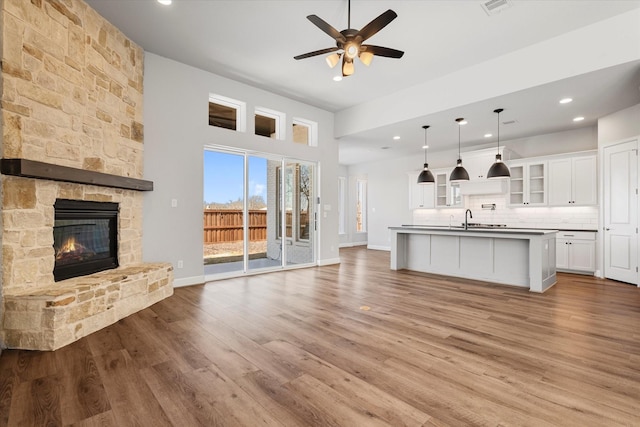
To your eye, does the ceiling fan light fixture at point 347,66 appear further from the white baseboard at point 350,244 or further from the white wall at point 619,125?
the white baseboard at point 350,244

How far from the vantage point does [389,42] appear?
4.16 meters

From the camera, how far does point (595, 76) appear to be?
402 centimetres

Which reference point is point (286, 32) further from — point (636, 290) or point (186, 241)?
point (636, 290)

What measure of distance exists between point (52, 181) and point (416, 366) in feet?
12.3

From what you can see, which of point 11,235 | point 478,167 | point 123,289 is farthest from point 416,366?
point 478,167

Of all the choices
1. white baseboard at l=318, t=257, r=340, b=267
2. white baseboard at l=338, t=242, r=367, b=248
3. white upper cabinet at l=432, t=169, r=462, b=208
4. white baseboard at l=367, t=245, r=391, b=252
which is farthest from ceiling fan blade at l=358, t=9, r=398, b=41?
white baseboard at l=338, t=242, r=367, b=248

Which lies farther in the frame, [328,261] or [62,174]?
[328,261]

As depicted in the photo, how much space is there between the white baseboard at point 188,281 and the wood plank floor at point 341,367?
2.65 feet

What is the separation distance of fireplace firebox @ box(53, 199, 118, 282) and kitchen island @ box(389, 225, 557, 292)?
495 centimetres

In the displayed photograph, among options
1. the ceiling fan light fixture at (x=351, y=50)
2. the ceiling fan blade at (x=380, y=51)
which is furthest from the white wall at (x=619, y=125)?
the ceiling fan light fixture at (x=351, y=50)

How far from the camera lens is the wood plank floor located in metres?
1.75

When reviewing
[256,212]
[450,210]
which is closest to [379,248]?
[450,210]

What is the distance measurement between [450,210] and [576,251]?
9.96 ft

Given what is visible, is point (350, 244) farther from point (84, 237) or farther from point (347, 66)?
point (84, 237)
